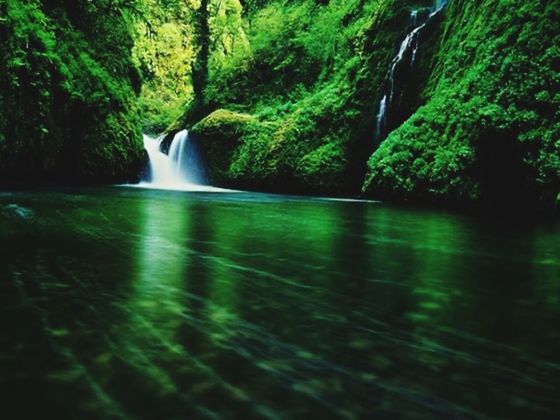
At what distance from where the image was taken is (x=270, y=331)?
2090 mm

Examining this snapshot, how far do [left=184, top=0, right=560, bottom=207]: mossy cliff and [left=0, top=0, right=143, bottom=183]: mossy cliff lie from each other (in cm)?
348

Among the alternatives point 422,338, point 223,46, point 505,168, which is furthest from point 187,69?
point 422,338

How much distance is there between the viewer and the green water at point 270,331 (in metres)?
1.44

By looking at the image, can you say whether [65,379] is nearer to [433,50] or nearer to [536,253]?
[536,253]

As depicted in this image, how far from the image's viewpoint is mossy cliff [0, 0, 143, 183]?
37.8ft

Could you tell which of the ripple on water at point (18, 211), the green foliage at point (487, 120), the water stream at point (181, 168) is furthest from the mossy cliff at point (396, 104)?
the ripple on water at point (18, 211)

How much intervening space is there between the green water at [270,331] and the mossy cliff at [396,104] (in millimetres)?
5513

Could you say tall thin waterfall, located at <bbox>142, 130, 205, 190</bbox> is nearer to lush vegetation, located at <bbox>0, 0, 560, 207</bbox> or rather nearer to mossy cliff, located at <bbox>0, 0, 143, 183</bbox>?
lush vegetation, located at <bbox>0, 0, 560, 207</bbox>

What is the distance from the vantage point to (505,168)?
31.7ft

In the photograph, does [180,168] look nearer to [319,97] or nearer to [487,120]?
[319,97]

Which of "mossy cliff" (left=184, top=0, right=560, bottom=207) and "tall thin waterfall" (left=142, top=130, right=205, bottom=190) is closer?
"mossy cliff" (left=184, top=0, right=560, bottom=207)

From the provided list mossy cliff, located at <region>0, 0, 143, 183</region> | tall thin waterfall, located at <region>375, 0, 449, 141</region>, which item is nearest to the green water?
mossy cliff, located at <region>0, 0, 143, 183</region>

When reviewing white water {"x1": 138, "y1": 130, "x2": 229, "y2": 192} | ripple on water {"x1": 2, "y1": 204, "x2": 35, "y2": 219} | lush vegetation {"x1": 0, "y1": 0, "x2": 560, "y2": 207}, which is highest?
lush vegetation {"x1": 0, "y1": 0, "x2": 560, "y2": 207}

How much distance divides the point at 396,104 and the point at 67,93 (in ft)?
29.4
